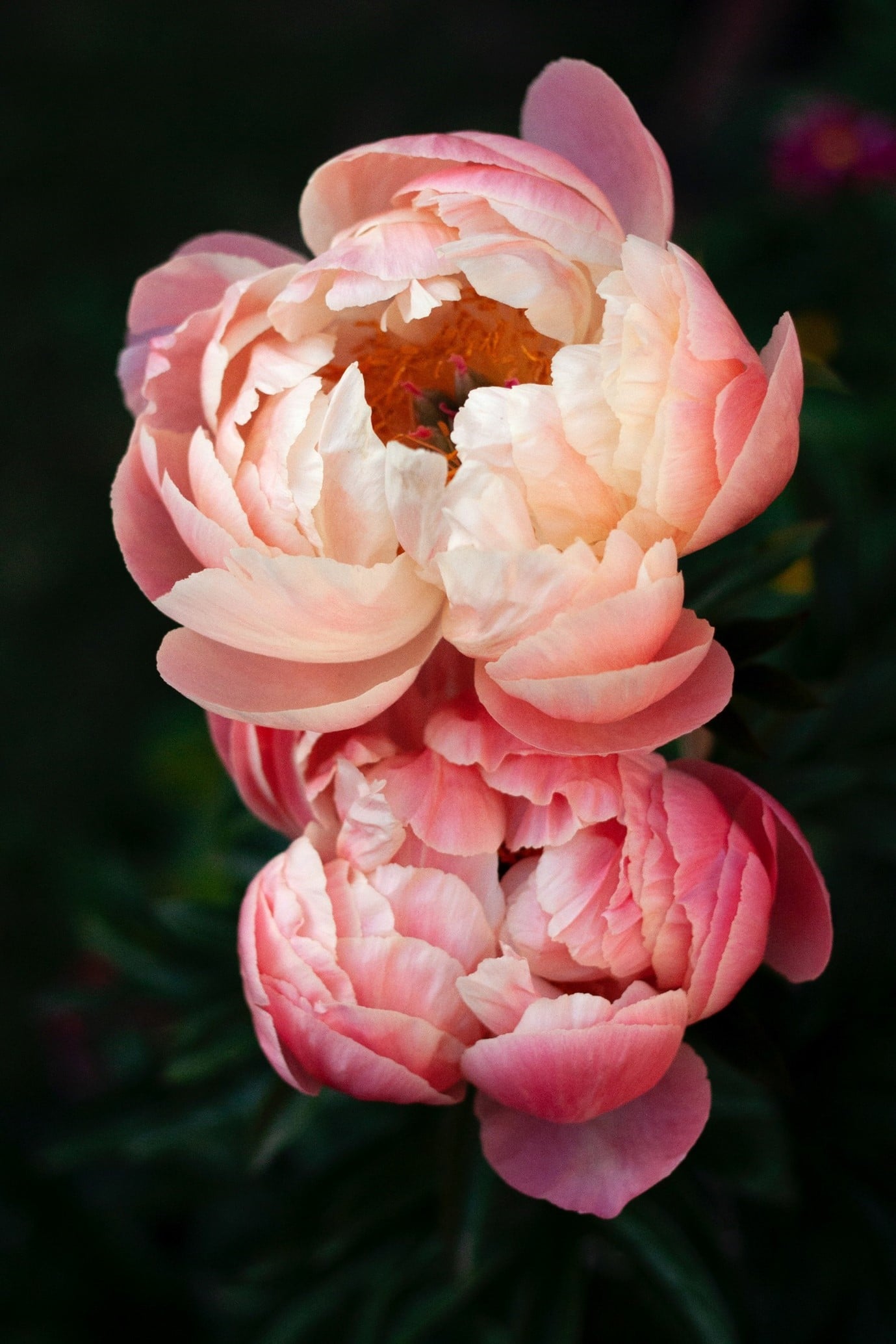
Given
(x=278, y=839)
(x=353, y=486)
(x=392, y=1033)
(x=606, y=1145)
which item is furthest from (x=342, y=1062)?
(x=278, y=839)

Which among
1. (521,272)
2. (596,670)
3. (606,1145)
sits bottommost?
(606,1145)

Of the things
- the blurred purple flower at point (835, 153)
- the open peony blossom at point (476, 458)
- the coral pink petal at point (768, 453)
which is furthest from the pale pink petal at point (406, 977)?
the blurred purple flower at point (835, 153)

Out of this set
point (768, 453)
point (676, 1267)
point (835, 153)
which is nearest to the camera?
point (768, 453)

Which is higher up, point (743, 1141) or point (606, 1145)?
point (606, 1145)

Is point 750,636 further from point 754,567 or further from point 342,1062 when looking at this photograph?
point 342,1062

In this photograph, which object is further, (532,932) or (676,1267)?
(676,1267)

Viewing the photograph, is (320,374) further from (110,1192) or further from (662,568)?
(110,1192)

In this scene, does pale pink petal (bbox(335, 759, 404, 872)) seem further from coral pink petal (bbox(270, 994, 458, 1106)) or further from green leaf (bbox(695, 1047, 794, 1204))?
green leaf (bbox(695, 1047, 794, 1204))

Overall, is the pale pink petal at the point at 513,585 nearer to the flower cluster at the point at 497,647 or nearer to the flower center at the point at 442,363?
the flower cluster at the point at 497,647

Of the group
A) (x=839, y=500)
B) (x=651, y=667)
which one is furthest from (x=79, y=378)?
(x=651, y=667)
